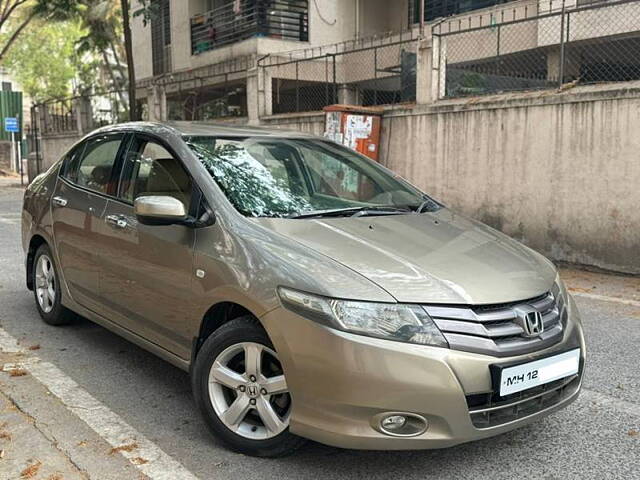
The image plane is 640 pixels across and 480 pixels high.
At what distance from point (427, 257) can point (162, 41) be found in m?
20.3

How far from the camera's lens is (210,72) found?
1758 centimetres

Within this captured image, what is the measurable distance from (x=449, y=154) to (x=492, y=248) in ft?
19.3

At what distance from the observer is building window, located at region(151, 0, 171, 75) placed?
2078 cm

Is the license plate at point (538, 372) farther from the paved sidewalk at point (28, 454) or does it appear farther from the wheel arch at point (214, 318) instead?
the paved sidewalk at point (28, 454)

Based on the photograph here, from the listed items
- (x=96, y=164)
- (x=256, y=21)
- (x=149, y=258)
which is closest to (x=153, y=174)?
(x=149, y=258)

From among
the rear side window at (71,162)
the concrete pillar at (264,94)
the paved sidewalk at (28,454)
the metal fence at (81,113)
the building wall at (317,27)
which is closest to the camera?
the paved sidewalk at (28,454)

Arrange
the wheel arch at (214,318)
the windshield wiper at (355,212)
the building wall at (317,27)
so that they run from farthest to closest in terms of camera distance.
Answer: the building wall at (317,27)
the windshield wiper at (355,212)
the wheel arch at (214,318)

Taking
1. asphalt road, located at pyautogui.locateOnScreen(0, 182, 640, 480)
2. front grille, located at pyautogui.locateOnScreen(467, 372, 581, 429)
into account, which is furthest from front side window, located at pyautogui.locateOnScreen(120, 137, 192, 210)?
front grille, located at pyautogui.locateOnScreen(467, 372, 581, 429)

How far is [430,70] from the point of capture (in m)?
9.20

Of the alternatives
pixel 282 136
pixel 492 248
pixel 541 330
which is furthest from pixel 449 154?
pixel 541 330

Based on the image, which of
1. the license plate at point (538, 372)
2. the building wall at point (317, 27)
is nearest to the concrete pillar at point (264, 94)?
the building wall at point (317, 27)

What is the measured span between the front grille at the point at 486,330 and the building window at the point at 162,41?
1975 centimetres

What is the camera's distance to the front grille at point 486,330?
260cm

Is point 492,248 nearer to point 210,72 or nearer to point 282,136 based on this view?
point 282,136
